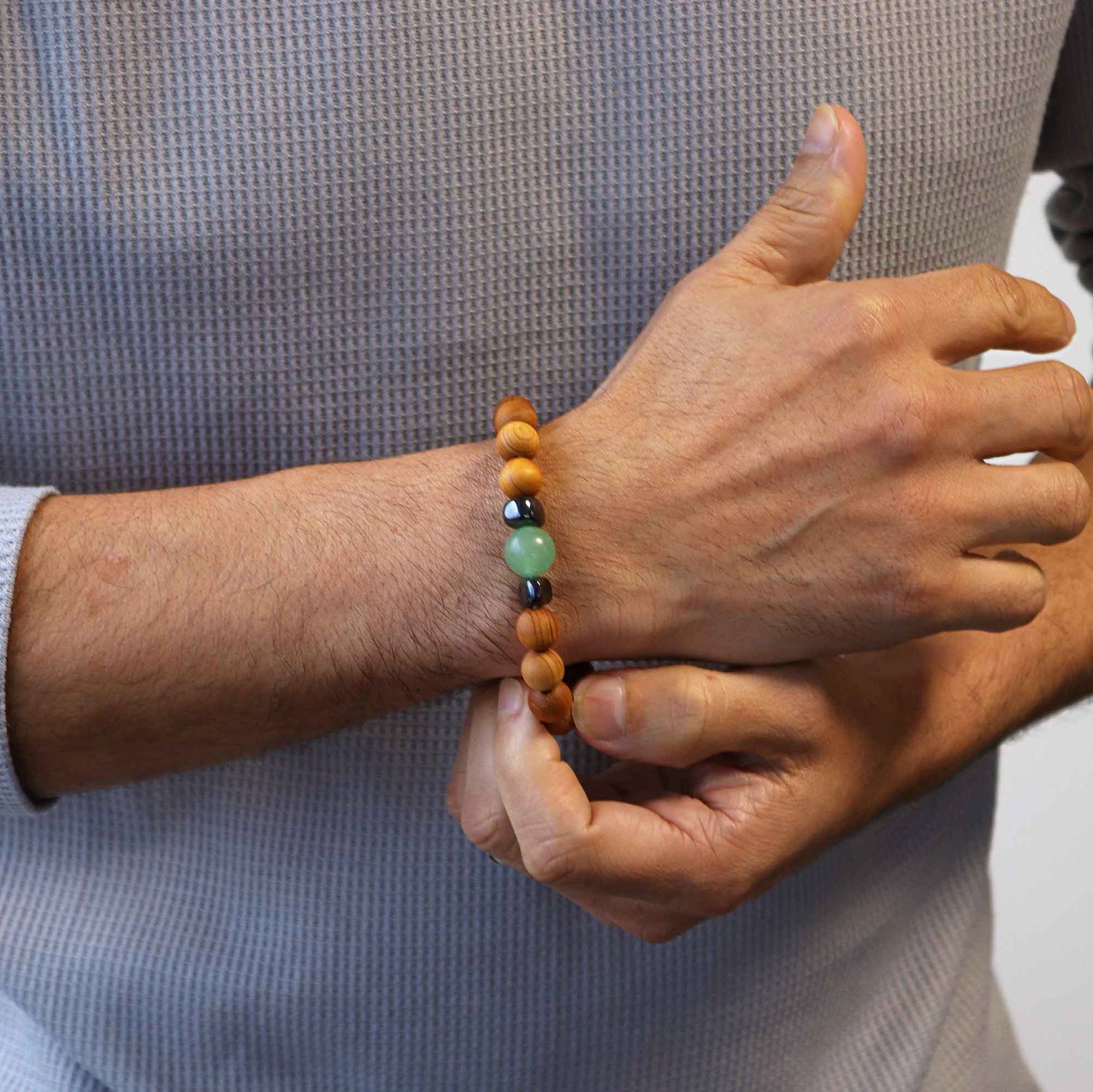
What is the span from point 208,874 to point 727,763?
45cm

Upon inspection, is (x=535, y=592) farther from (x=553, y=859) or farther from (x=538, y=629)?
(x=553, y=859)

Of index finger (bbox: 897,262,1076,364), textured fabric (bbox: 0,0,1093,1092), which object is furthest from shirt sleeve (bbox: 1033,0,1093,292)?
index finger (bbox: 897,262,1076,364)

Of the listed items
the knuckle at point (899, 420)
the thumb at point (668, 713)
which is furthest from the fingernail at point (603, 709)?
the knuckle at point (899, 420)

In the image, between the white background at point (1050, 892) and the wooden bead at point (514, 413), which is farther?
the white background at point (1050, 892)

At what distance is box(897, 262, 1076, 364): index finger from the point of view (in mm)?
706

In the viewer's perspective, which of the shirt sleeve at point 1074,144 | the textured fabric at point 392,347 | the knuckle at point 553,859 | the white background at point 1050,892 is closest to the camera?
the knuckle at point 553,859

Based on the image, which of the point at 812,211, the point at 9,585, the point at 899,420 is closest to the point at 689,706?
the point at 899,420

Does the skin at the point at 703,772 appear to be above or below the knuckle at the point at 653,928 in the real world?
above

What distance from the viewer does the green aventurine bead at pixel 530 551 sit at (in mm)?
668

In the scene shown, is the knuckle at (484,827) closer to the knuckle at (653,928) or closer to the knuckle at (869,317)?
the knuckle at (653,928)

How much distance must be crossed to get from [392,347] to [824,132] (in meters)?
0.34

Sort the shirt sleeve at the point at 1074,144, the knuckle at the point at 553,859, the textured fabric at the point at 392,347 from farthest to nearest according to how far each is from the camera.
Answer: the shirt sleeve at the point at 1074,144, the textured fabric at the point at 392,347, the knuckle at the point at 553,859

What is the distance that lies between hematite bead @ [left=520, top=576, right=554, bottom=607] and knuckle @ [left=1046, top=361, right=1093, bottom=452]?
14.2 inches

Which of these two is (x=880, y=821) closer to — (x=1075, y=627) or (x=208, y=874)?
(x=1075, y=627)
